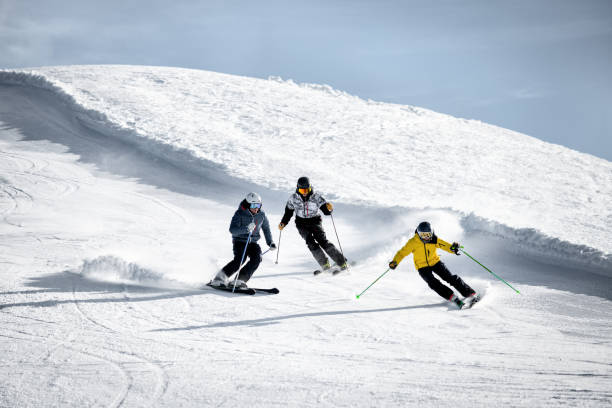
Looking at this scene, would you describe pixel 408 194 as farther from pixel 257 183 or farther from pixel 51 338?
pixel 51 338

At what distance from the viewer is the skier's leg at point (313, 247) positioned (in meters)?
6.82

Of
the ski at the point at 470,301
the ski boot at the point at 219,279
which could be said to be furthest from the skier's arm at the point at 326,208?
the ski at the point at 470,301

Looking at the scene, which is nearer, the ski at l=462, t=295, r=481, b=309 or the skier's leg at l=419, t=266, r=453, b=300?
the ski at l=462, t=295, r=481, b=309

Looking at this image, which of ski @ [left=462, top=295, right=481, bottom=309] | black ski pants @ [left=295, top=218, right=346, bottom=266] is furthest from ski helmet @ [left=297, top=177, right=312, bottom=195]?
ski @ [left=462, top=295, right=481, bottom=309]

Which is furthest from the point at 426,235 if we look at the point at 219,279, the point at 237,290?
the point at 219,279

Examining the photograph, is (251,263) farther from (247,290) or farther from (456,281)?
(456,281)

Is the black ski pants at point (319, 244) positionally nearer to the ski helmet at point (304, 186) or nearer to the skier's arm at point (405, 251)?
the ski helmet at point (304, 186)

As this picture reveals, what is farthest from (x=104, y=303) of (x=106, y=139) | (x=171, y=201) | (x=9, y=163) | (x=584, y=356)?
(x=106, y=139)

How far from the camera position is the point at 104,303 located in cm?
491

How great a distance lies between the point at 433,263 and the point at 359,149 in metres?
12.3

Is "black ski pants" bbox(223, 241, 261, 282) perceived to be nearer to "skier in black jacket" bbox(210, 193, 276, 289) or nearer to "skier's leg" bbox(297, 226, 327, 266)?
"skier in black jacket" bbox(210, 193, 276, 289)

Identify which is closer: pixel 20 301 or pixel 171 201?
pixel 20 301

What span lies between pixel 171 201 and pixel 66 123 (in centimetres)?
908

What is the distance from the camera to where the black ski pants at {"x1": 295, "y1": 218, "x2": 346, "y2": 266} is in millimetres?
6809
